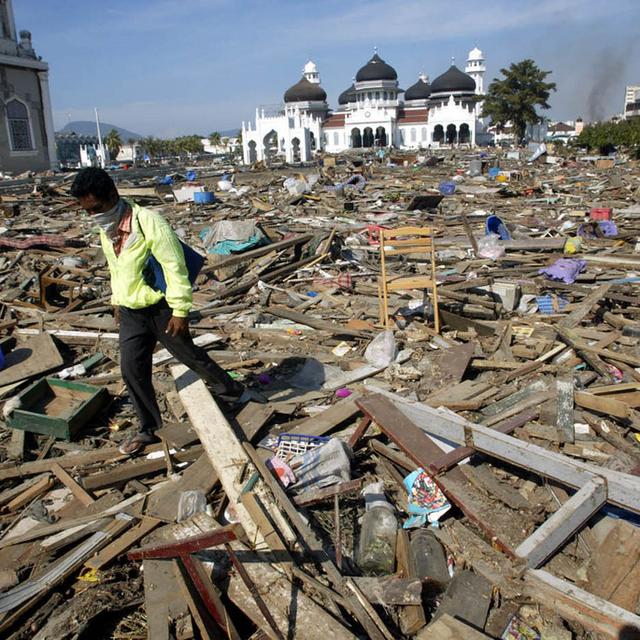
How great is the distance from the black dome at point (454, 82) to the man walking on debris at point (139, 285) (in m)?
81.9

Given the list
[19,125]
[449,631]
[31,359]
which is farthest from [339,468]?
[19,125]

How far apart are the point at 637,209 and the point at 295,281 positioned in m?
9.81

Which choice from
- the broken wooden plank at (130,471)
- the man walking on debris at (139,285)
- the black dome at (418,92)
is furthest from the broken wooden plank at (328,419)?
the black dome at (418,92)

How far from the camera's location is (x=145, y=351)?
3.89m

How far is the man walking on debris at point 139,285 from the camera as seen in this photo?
349cm

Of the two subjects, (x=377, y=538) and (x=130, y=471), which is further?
(x=130, y=471)

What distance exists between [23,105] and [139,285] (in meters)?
46.4

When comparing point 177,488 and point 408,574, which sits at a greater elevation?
point 177,488

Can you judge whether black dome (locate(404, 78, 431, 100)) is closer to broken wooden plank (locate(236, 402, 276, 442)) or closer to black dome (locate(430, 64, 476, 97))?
black dome (locate(430, 64, 476, 97))

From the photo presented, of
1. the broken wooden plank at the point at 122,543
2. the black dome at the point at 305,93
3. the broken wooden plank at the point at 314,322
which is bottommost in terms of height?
the broken wooden plank at the point at 122,543

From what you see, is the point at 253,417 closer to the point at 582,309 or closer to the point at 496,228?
the point at 582,309

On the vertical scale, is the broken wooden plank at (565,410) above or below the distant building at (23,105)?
below

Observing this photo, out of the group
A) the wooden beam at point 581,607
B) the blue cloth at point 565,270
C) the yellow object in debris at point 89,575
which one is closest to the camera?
Answer: the wooden beam at point 581,607

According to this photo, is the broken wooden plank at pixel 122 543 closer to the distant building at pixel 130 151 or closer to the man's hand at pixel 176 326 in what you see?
the man's hand at pixel 176 326
